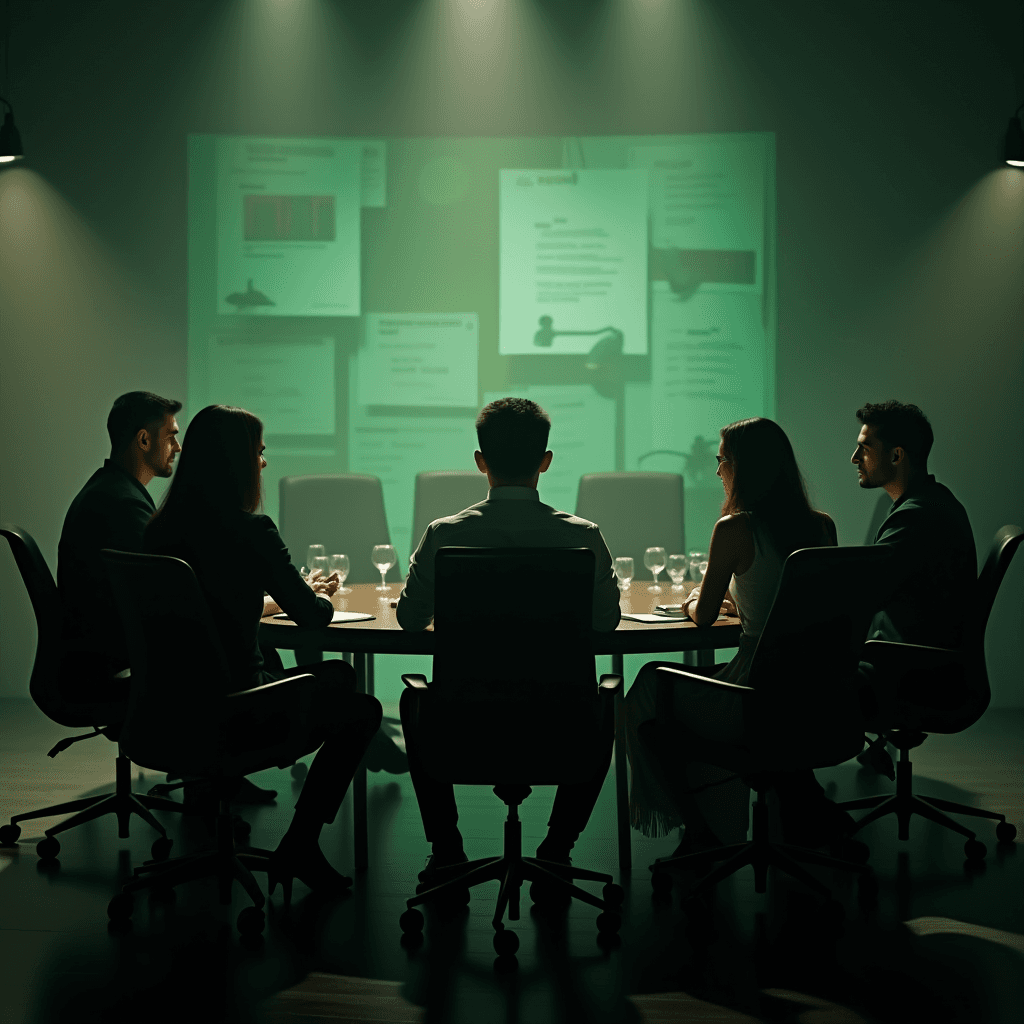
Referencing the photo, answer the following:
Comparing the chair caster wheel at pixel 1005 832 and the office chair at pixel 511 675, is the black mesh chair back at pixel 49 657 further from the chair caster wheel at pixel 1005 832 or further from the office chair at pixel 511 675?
the office chair at pixel 511 675

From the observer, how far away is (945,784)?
4.06m

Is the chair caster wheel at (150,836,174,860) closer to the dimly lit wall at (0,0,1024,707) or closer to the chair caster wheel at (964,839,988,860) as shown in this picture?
the chair caster wheel at (964,839,988,860)

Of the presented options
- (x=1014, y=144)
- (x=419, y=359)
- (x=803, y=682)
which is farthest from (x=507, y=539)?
(x=1014, y=144)

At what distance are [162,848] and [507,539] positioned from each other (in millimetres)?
1572

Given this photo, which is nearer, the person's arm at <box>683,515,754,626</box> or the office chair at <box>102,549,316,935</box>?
the office chair at <box>102,549,316,935</box>

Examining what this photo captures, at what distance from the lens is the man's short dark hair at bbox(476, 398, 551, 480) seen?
270cm

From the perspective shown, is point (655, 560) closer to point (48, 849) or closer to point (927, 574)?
point (927, 574)

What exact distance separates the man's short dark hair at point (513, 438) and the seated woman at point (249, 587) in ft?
1.93

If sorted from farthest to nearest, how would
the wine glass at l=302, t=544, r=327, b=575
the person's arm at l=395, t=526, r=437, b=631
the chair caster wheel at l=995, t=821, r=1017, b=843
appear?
the wine glass at l=302, t=544, r=327, b=575, the chair caster wheel at l=995, t=821, r=1017, b=843, the person's arm at l=395, t=526, r=437, b=631

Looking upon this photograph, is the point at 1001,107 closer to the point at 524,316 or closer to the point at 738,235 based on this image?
the point at 738,235

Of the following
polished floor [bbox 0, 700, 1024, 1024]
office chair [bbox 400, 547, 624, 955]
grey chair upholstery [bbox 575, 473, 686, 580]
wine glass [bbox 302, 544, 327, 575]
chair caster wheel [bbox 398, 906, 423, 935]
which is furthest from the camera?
grey chair upholstery [bbox 575, 473, 686, 580]

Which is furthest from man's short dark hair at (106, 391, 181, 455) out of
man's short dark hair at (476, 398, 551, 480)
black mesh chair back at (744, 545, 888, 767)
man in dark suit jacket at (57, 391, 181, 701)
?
black mesh chair back at (744, 545, 888, 767)

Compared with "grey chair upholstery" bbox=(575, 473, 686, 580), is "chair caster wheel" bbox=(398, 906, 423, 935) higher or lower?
lower

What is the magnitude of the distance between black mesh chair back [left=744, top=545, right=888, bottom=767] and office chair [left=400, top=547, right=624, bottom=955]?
42 cm
